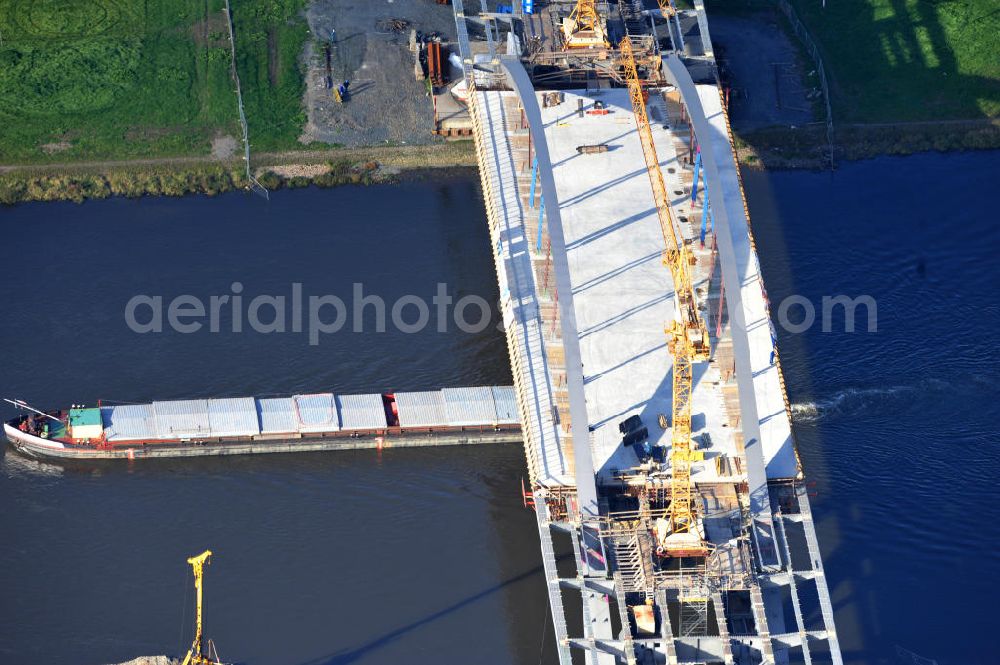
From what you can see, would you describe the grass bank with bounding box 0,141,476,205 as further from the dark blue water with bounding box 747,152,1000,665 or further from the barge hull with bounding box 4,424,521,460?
the dark blue water with bounding box 747,152,1000,665

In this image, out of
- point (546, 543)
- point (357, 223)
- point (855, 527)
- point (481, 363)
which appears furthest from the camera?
point (357, 223)

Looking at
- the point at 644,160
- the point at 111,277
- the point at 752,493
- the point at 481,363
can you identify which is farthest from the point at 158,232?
the point at 752,493

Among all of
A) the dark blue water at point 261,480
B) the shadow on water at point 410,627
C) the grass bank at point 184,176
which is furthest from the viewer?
the grass bank at point 184,176

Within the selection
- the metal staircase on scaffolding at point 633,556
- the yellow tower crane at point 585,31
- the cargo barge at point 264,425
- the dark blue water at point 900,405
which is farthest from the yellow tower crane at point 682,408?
the yellow tower crane at point 585,31

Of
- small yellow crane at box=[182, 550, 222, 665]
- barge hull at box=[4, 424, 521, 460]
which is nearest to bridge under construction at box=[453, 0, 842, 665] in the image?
barge hull at box=[4, 424, 521, 460]

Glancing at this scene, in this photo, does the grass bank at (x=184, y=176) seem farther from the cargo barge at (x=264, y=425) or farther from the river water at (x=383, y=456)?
the cargo barge at (x=264, y=425)

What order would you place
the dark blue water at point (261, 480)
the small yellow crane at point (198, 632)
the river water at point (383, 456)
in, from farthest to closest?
the river water at point (383, 456), the dark blue water at point (261, 480), the small yellow crane at point (198, 632)

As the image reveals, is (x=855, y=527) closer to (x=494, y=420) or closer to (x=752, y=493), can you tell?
(x=752, y=493)

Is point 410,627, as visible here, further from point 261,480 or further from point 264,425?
point 264,425
